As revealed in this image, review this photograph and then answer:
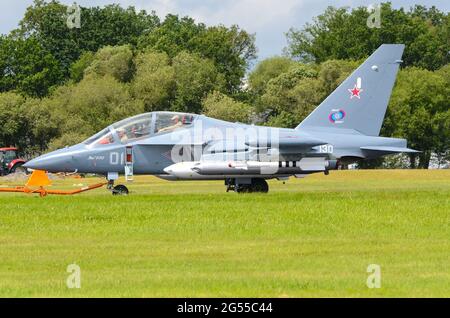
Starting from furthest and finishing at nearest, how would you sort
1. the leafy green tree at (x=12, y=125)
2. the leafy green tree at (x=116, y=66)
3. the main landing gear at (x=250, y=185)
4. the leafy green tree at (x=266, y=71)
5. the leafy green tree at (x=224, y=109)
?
the leafy green tree at (x=266, y=71), the leafy green tree at (x=116, y=66), the leafy green tree at (x=224, y=109), the leafy green tree at (x=12, y=125), the main landing gear at (x=250, y=185)

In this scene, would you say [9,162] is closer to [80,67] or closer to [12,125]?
[12,125]

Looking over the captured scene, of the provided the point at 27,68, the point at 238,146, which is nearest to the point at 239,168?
the point at 238,146

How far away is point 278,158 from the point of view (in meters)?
30.8

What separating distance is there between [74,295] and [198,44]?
93502 millimetres

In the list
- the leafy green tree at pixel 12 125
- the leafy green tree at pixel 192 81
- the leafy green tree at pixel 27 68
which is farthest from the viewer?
the leafy green tree at pixel 27 68

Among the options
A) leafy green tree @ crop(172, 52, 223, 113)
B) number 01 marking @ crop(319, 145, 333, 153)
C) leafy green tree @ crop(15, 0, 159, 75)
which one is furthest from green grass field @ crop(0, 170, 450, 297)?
leafy green tree @ crop(15, 0, 159, 75)

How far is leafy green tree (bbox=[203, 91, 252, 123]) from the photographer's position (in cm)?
7750

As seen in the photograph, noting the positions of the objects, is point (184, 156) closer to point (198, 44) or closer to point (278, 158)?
point (278, 158)

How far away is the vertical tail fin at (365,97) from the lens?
3219 cm

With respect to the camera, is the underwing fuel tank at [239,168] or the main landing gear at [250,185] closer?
the underwing fuel tank at [239,168]

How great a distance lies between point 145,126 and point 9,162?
32.8 meters

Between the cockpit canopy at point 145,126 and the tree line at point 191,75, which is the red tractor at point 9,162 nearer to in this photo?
the tree line at point 191,75

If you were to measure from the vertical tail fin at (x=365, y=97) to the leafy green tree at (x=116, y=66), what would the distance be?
56.8m

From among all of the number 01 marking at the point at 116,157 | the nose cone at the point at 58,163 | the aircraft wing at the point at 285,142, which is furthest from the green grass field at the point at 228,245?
the nose cone at the point at 58,163
